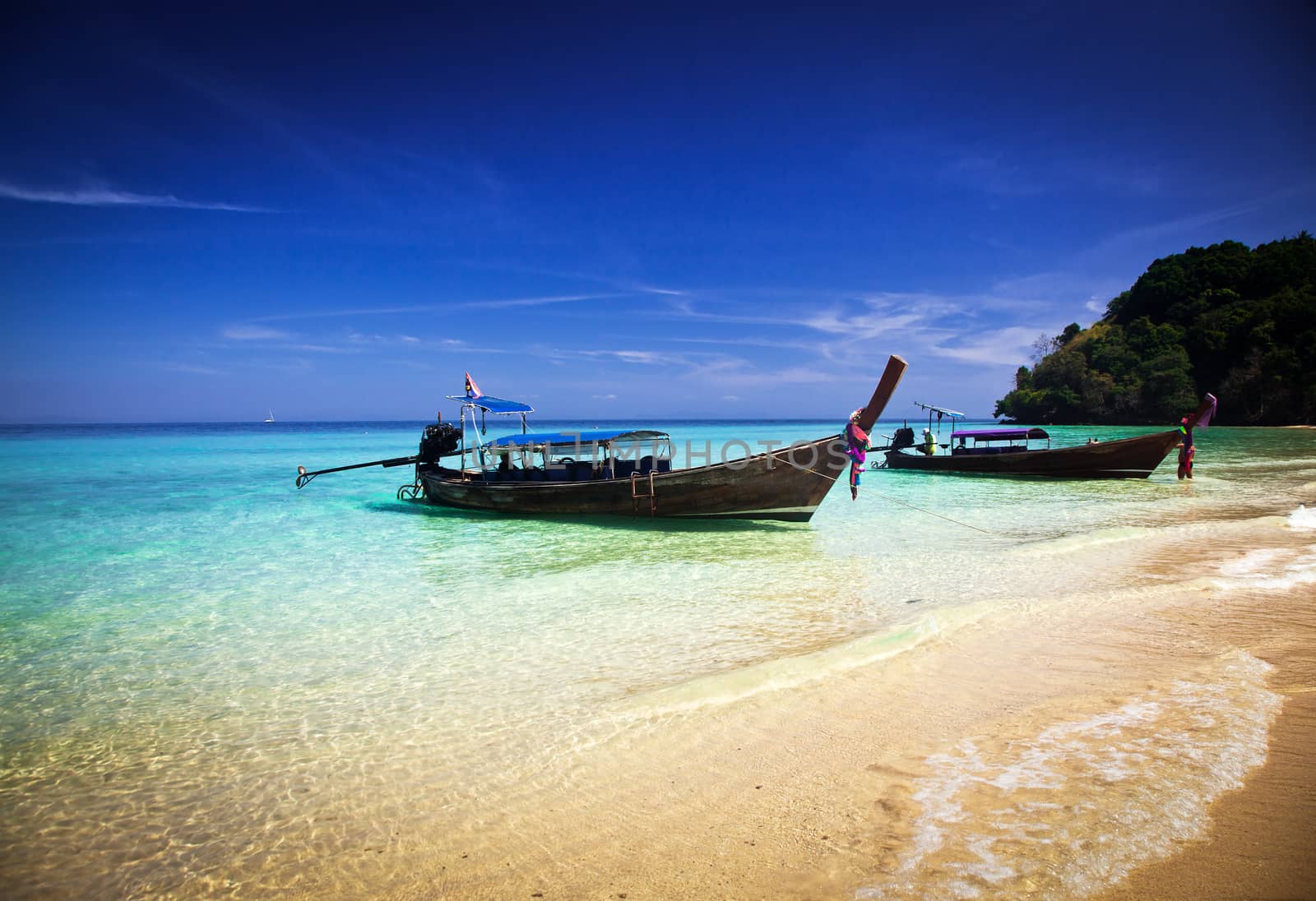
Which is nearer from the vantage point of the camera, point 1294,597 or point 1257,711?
point 1257,711

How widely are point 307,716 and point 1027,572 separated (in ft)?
31.1

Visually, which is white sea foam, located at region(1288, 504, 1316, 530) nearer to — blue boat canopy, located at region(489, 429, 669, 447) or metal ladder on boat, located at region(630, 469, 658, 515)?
metal ladder on boat, located at region(630, 469, 658, 515)

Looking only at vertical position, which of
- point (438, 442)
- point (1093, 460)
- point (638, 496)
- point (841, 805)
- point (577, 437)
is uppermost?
point (577, 437)

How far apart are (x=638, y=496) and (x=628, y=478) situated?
479 mm

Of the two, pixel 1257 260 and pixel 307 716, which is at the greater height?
pixel 1257 260

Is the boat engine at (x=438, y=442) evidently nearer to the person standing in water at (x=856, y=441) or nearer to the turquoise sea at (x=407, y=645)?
the turquoise sea at (x=407, y=645)

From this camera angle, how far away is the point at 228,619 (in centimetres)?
784

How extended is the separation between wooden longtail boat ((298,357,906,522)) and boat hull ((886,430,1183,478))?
49.0ft

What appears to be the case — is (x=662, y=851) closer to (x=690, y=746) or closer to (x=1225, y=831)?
(x=690, y=746)

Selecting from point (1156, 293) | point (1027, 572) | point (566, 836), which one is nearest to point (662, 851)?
point (566, 836)

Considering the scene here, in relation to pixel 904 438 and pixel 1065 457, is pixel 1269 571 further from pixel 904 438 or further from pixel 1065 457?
pixel 904 438

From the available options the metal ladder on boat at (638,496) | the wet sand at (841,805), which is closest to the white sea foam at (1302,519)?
the wet sand at (841,805)

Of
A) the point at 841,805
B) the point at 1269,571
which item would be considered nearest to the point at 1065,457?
the point at 1269,571

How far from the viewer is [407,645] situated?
675cm
